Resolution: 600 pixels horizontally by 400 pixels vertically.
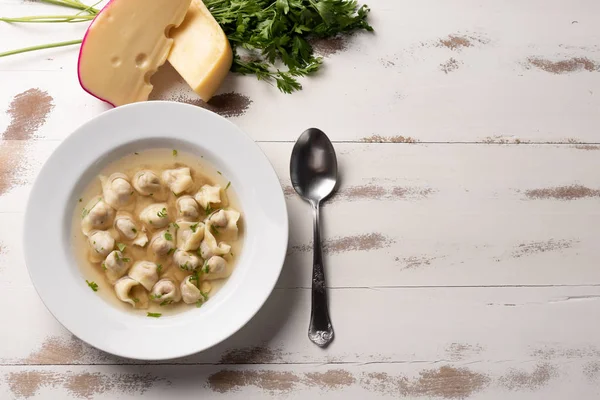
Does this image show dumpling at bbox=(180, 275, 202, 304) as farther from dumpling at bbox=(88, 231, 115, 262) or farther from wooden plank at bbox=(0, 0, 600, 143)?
wooden plank at bbox=(0, 0, 600, 143)

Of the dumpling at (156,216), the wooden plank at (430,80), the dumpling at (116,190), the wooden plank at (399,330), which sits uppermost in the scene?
the wooden plank at (430,80)

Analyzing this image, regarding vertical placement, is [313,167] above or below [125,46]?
below

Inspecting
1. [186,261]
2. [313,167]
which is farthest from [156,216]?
[313,167]

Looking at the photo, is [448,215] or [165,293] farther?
[448,215]

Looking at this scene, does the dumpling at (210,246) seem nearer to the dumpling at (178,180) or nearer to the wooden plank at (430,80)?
the dumpling at (178,180)

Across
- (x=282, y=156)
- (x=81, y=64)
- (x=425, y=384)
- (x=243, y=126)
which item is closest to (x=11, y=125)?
(x=81, y=64)

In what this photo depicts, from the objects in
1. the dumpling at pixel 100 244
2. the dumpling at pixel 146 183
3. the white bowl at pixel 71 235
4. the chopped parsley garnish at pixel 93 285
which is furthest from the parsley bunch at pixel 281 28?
the chopped parsley garnish at pixel 93 285

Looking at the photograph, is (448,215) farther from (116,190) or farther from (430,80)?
(116,190)
